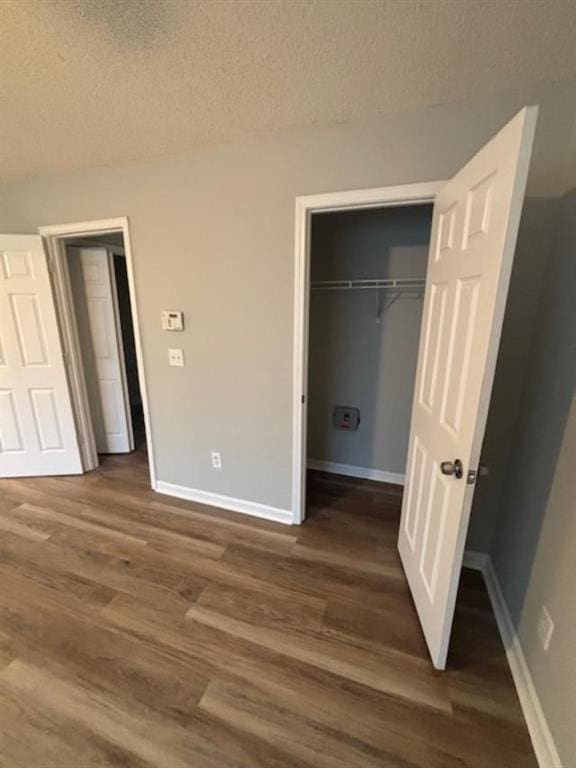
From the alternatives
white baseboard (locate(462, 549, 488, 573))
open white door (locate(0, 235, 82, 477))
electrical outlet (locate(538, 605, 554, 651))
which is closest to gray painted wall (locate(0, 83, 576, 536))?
open white door (locate(0, 235, 82, 477))

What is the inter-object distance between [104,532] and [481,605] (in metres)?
2.31

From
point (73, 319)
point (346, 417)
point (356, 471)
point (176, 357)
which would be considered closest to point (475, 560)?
point (356, 471)

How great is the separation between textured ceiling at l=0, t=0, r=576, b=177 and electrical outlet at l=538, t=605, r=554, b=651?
2.02 metres

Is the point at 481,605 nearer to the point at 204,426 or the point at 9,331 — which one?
the point at 204,426

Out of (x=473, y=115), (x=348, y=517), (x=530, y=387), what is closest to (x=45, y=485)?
(x=348, y=517)

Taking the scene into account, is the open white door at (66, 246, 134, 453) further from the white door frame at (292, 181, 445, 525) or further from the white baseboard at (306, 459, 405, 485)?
the white door frame at (292, 181, 445, 525)

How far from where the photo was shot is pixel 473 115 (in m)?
1.47

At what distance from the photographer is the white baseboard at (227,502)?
234cm

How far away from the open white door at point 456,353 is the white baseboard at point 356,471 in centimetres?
111

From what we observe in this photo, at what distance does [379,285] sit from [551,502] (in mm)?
1803

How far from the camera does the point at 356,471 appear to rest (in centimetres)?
300

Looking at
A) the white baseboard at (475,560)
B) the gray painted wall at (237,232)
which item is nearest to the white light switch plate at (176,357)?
the gray painted wall at (237,232)

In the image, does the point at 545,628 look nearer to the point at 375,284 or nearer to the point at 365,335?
the point at 365,335

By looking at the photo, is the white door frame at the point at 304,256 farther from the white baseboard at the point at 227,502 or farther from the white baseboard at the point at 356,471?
the white baseboard at the point at 356,471
